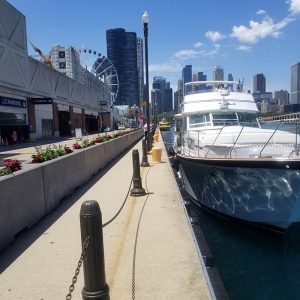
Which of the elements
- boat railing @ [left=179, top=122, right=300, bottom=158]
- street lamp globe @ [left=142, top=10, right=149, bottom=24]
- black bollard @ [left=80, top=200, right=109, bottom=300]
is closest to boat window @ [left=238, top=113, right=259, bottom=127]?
A: boat railing @ [left=179, top=122, right=300, bottom=158]

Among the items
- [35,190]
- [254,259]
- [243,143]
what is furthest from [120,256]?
[243,143]

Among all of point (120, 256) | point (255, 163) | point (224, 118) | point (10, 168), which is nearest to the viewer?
point (120, 256)

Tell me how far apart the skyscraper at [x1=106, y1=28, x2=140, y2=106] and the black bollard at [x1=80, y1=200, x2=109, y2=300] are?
116947 millimetres

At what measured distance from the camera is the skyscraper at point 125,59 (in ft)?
408

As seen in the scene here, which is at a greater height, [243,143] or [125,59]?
[125,59]

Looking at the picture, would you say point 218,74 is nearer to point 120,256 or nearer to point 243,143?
point 243,143

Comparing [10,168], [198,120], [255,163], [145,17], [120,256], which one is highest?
[145,17]

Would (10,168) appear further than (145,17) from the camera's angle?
No

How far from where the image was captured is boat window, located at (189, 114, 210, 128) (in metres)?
13.6

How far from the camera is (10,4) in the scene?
35.5m

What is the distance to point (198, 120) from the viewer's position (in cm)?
1381

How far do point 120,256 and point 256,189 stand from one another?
4.69 metres

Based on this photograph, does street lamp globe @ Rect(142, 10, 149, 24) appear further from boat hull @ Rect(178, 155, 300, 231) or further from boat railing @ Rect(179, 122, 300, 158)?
boat hull @ Rect(178, 155, 300, 231)

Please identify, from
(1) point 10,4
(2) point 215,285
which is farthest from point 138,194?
(1) point 10,4
